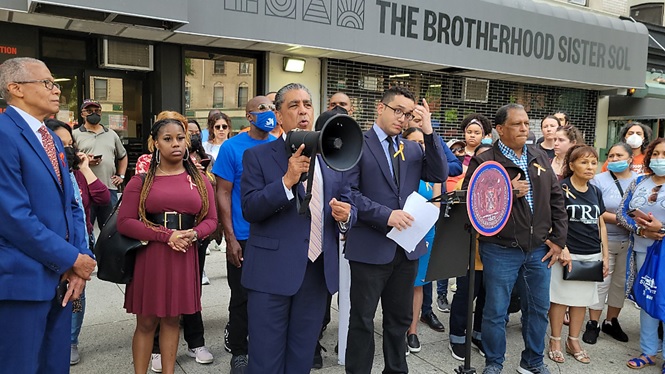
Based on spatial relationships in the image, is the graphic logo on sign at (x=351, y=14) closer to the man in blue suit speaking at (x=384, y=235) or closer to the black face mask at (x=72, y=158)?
the man in blue suit speaking at (x=384, y=235)

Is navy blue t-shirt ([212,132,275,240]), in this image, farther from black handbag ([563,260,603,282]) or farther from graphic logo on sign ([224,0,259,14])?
graphic logo on sign ([224,0,259,14])

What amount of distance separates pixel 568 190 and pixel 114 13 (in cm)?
554

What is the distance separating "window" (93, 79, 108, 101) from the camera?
8000mm


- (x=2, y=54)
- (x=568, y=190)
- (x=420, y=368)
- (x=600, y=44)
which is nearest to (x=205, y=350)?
(x=420, y=368)

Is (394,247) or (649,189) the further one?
(649,189)

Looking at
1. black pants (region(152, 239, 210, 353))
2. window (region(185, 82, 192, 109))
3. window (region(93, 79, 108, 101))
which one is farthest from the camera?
window (region(185, 82, 192, 109))

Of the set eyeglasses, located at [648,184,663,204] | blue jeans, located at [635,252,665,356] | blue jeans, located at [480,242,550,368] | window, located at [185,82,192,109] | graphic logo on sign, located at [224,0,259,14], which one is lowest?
blue jeans, located at [635,252,665,356]

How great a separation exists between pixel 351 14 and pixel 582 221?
5338 mm

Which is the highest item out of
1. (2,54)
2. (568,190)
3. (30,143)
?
(2,54)

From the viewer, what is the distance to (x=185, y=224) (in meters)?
3.43

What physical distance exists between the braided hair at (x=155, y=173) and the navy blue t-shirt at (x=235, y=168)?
30 cm

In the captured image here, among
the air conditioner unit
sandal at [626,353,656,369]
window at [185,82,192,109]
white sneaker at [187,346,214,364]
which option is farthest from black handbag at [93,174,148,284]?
window at [185,82,192,109]

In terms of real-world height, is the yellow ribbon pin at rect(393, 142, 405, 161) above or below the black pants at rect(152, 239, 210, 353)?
above

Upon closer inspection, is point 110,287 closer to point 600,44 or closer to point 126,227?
point 126,227
